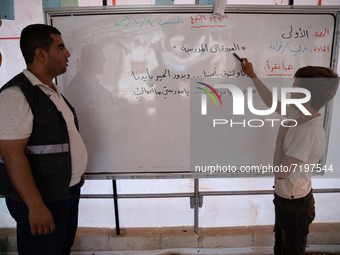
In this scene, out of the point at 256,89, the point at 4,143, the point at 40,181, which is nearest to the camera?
the point at 4,143

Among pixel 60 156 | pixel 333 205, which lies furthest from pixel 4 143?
pixel 333 205

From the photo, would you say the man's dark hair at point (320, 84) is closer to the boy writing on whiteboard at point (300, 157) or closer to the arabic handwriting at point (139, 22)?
the boy writing on whiteboard at point (300, 157)

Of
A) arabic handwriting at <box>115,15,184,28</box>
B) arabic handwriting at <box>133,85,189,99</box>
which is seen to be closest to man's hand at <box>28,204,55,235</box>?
arabic handwriting at <box>133,85,189,99</box>

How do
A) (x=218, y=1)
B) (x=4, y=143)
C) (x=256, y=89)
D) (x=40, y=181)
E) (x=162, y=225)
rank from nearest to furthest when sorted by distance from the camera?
(x=4, y=143), (x=40, y=181), (x=218, y=1), (x=256, y=89), (x=162, y=225)

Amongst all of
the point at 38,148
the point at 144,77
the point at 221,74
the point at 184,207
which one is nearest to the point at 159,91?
the point at 144,77

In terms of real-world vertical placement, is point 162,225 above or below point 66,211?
below

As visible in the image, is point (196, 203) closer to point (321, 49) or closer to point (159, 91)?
point (159, 91)

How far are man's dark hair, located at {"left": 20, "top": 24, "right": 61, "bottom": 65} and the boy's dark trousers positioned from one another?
1.55 metres

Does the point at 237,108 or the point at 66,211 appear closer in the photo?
the point at 66,211

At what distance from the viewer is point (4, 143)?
0.86 meters

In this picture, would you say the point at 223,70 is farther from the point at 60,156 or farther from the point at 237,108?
the point at 60,156

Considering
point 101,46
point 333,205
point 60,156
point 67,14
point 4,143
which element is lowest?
point 333,205

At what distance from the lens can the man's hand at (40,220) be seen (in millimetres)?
905

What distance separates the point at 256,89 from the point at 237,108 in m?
0.18
